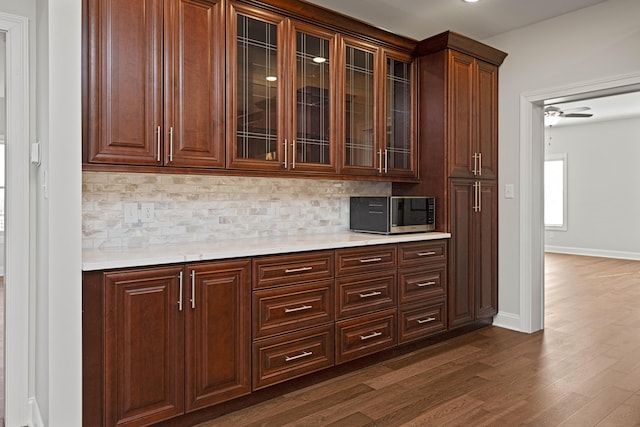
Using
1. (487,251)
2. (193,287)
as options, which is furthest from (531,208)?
(193,287)

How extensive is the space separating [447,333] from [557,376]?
2.99ft

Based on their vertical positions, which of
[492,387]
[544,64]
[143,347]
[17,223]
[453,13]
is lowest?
[492,387]

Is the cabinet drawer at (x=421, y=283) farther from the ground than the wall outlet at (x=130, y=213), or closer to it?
closer to it

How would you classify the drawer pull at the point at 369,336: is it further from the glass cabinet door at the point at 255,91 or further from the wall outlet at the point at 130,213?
A: the wall outlet at the point at 130,213

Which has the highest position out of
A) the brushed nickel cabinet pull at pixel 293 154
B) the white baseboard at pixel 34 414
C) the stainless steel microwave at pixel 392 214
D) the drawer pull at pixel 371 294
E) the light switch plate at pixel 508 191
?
the brushed nickel cabinet pull at pixel 293 154

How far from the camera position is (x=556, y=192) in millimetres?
9203

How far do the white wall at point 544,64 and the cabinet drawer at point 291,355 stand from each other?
6.67 ft

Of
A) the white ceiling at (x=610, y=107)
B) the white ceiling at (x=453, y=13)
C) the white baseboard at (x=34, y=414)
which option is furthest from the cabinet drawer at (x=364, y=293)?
the white ceiling at (x=610, y=107)

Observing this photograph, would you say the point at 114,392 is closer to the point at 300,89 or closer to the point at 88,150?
the point at 88,150

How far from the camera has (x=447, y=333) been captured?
3.66 meters

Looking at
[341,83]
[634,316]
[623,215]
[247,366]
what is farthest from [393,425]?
[623,215]

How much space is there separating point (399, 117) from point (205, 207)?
1.72 m

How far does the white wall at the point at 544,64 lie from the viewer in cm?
327

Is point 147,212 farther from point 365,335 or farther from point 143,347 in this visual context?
point 365,335
